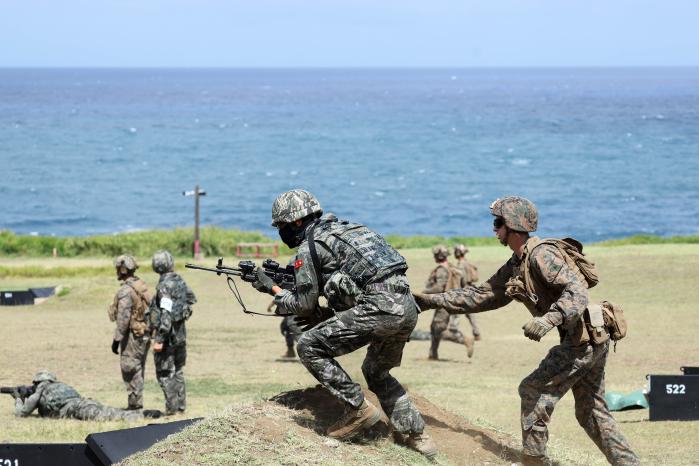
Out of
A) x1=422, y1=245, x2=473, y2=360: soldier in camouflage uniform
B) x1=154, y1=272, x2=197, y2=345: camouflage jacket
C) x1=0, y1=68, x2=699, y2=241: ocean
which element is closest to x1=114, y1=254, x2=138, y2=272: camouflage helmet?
x1=154, y1=272, x2=197, y2=345: camouflage jacket

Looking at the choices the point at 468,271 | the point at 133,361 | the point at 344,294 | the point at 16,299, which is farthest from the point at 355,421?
the point at 16,299

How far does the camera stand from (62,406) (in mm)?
16875

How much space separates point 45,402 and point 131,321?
169 centimetres

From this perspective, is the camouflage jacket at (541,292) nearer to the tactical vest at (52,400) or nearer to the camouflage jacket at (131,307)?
the camouflage jacket at (131,307)

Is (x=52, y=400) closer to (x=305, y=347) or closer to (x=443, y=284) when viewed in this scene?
(x=443, y=284)

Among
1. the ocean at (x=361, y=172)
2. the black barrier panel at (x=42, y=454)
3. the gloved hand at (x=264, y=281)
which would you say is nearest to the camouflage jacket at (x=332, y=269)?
the gloved hand at (x=264, y=281)

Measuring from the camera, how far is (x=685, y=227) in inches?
3511

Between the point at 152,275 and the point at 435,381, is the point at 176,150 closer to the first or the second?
the point at 152,275

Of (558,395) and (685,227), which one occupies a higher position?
(558,395)

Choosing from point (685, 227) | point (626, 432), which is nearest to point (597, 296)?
point (626, 432)

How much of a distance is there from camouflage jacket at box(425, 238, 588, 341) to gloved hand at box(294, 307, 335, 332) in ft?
3.04

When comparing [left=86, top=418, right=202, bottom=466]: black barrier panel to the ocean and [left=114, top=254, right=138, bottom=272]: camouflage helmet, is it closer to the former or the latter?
[left=114, top=254, right=138, bottom=272]: camouflage helmet

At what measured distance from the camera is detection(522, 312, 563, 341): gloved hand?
30.5 ft

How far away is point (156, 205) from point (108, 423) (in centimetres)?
9192
